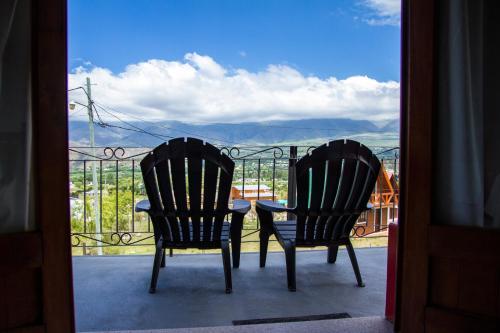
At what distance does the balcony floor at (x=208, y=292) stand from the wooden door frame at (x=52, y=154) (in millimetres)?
643

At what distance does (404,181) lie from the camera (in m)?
1.64

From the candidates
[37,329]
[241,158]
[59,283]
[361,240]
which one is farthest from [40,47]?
[361,240]

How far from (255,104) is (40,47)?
5863mm

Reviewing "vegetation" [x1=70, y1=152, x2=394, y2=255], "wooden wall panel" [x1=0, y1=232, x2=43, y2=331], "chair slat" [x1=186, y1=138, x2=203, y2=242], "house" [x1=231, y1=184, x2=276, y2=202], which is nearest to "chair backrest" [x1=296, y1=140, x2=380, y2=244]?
"chair slat" [x1=186, y1=138, x2=203, y2=242]

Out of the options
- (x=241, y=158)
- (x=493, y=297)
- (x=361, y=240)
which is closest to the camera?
(x=493, y=297)

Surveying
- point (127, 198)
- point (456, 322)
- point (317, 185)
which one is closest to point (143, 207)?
point (317, 185)

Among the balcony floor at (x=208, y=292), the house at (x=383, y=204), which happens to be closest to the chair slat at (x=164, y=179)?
the balcony floor at (x=208, y=292)

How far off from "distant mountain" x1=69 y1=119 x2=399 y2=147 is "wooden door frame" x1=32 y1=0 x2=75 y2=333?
3193mm

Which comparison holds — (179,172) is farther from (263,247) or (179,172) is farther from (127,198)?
(127,198)

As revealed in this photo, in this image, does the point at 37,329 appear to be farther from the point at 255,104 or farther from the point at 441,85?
the point at 255,104

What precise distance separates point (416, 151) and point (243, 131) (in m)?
4.42

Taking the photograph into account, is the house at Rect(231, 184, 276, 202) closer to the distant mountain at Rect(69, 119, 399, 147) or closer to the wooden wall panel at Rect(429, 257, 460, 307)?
the distant mountain at Rect(69, 119, 399, 147)

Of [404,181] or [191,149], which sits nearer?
[404,181]

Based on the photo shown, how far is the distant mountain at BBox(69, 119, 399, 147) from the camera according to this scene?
4.84m
